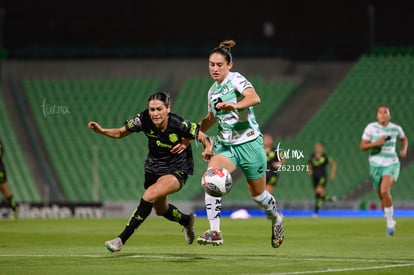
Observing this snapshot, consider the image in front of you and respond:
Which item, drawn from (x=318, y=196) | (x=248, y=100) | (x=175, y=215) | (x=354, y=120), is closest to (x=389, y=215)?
(x=175, y=215)

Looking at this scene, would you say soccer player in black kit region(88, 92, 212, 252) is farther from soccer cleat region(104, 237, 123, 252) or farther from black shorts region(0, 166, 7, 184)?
black shorts region(0, 166, 7, 184)

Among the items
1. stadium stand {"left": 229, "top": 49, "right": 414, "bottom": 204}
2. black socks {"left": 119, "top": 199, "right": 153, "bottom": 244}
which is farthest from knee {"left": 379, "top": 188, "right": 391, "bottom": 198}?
stadium stand {"left": 229, "top": 49, "right": 414, "bottom": 204}

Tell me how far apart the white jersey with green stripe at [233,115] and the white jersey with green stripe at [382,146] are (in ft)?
22.0

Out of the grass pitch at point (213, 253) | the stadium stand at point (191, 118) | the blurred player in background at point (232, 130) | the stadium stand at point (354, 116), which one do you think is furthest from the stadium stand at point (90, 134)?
the blurred player in background at point (232, 130)

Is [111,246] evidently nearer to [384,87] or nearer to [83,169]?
[83,169]

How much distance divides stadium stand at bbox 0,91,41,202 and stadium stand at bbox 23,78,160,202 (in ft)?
3.46

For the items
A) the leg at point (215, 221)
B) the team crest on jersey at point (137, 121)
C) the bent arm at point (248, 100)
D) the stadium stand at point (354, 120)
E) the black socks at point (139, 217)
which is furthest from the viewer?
the stadium stand at point (354, 120)

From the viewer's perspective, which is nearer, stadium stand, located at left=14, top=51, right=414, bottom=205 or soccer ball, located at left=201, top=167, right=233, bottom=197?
soccer ball, located at left=201, top=167, right=233, bottom=197

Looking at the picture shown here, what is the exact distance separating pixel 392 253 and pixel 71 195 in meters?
22.5

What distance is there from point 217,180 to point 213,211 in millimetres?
A: 1219

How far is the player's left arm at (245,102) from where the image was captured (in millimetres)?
11039

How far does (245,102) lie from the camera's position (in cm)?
1158

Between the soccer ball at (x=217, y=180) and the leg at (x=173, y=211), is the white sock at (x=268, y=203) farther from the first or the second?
the leg at (x=173, y=211)

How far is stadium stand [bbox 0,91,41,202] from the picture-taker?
3381cm
